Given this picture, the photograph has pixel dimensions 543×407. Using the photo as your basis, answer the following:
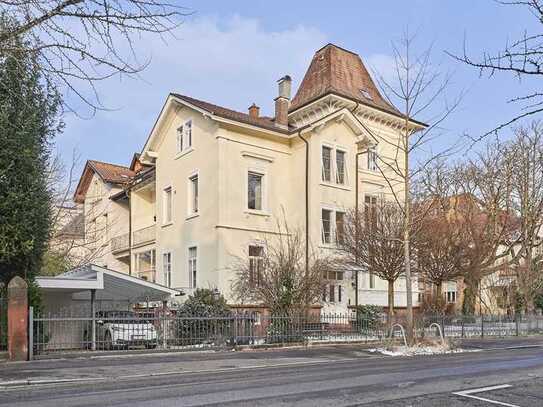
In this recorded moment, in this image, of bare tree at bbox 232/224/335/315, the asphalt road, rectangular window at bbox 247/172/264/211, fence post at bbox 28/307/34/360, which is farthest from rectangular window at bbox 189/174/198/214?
the asphalt road

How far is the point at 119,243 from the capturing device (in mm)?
41062

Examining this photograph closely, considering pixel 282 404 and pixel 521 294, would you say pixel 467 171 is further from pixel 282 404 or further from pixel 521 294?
pixel 282 404

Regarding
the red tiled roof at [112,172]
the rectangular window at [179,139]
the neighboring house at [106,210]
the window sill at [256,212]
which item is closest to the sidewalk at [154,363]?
the window sill at [256,212]

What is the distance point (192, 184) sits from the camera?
1283 inches

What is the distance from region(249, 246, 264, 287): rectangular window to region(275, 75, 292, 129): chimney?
748 centimetres

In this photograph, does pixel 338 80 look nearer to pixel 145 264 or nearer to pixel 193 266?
pixel 193 266

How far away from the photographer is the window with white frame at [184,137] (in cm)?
3306

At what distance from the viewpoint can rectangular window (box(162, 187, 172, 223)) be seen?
3488 centimetres

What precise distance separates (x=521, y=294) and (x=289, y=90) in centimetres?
1847

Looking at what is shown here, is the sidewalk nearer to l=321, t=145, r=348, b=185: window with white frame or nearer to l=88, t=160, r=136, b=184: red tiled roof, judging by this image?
l=321, t=145, r=348, b=185: window with white frame

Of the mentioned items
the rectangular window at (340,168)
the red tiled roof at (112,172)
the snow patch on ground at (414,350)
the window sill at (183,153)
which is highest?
the red tiled roof at (112,172)

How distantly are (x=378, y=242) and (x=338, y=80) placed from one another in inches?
594

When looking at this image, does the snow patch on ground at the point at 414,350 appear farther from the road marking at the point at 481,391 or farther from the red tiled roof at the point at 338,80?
the red tiled roof at the point at 338,80

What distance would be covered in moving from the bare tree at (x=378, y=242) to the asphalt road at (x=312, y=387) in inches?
→ 408
